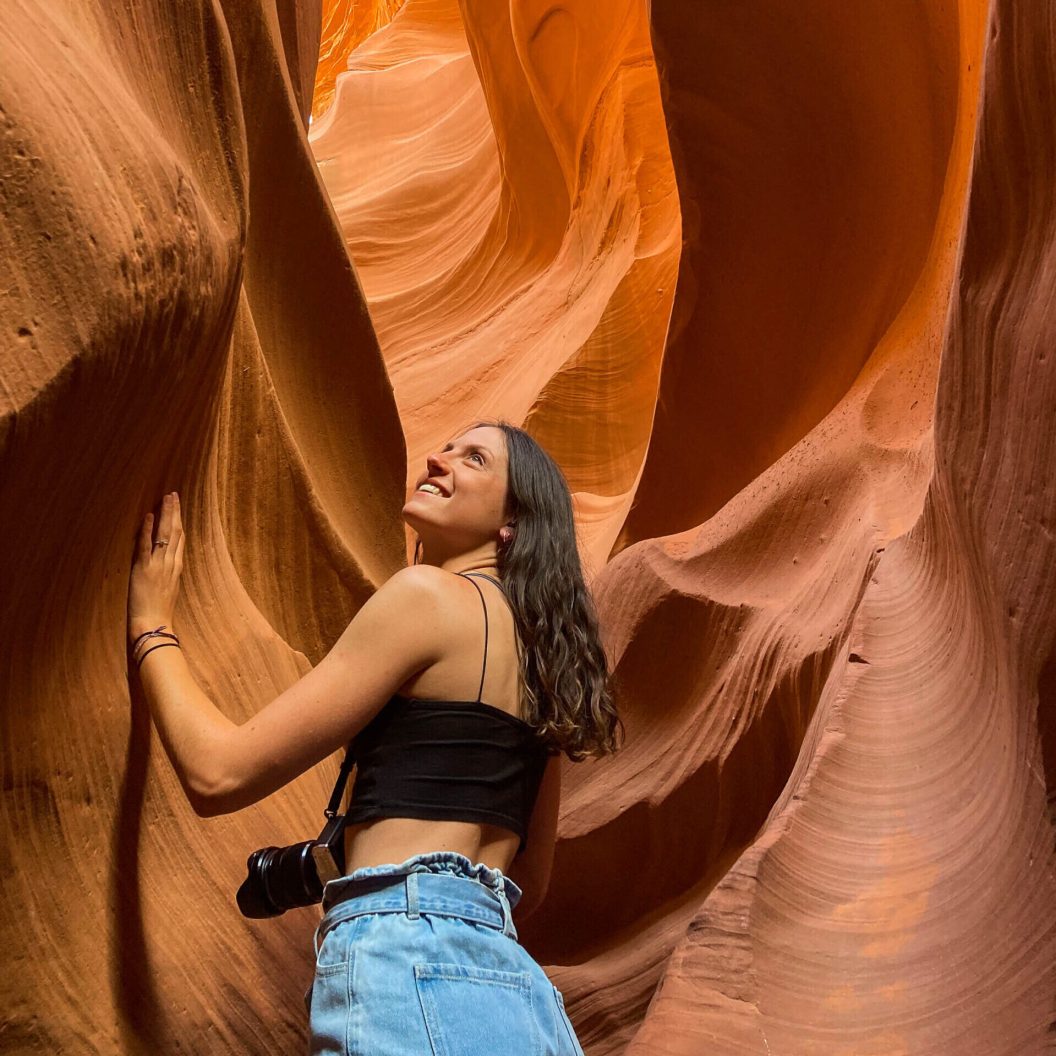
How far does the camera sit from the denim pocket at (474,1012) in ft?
5.56

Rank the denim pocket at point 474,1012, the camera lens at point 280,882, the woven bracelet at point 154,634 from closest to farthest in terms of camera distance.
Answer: the denim pocket at point 474,1012, the camera lens at point 280,882, the woven bracelet at point 154,634

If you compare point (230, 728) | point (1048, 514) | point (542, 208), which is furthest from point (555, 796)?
point (542, 208)

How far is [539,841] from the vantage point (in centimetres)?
219

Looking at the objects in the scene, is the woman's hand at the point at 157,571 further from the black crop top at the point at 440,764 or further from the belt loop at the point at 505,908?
the belt loop at the point at 505,908

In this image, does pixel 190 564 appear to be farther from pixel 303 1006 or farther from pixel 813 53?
pixel 813 53

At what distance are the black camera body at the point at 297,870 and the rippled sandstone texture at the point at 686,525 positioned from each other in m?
0.24

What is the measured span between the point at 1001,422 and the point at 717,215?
6.70 feet

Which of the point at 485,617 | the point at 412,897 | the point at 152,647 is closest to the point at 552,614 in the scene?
the point at 485,617

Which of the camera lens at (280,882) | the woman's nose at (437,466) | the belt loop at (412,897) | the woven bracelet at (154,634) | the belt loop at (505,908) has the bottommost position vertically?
the belt loop at (505,908)

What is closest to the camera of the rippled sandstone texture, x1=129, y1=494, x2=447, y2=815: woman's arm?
x1=129, y1=494, x2=447, y2=815: woman's arm

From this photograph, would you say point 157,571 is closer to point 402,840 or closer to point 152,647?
point 152,647

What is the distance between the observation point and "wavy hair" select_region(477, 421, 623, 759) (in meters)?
2.05

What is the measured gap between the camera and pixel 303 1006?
2311mm

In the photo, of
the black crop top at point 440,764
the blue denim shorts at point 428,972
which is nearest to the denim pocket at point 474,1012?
the blue denim shorts at point 428,972
